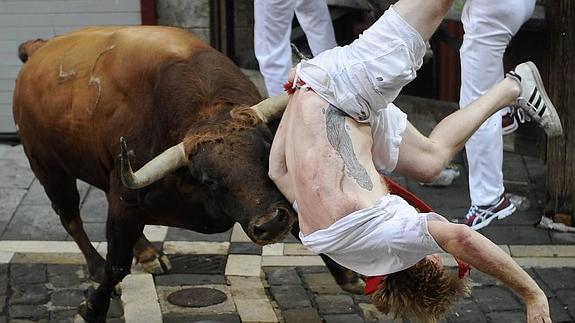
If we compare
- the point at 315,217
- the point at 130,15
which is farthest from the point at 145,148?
the point at 130,15

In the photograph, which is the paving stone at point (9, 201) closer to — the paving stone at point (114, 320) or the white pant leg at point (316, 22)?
the paving stone at point (114, 320)

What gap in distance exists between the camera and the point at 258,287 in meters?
6.78

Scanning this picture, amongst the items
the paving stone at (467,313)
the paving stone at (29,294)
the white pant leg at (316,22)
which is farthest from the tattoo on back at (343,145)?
the white pant leg at (316,22)

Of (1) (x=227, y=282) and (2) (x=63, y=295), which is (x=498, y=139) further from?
(2) (x=63, y=295)

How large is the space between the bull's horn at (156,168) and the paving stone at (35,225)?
2.29 m

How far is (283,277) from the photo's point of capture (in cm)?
693

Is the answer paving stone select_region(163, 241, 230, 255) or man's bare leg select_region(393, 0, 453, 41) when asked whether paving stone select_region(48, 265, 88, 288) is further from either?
man's bare leg select_region(393, 0, 453, 41)

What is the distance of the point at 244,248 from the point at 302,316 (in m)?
1.07

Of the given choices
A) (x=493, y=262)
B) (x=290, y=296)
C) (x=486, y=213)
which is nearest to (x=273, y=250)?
(x=290, y=296)

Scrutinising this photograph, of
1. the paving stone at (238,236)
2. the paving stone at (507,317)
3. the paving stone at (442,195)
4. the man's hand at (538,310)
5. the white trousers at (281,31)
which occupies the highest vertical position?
the man's hand at (538,310)

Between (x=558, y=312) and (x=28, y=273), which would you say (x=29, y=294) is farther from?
(x=558, y=312)

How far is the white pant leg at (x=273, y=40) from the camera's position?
8.26m

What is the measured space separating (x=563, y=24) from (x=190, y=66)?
2.60m

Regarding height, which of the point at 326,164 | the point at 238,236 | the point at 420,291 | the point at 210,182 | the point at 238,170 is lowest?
the point at 238,236
